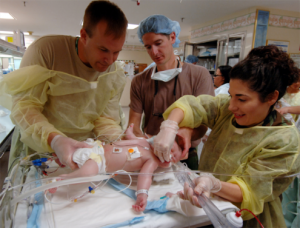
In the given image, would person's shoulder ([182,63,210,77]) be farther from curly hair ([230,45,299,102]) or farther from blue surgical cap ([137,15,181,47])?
curly hair ([230,45,299,102])

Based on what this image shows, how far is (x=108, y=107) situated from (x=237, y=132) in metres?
0.96

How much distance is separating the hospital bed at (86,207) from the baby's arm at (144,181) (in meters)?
0.04

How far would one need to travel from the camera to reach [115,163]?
1288 mm

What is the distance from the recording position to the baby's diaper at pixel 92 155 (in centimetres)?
107

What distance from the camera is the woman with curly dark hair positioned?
0.95 metres

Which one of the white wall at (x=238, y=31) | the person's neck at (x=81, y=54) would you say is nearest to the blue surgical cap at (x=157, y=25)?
the person's neck at (x=81, y=54)

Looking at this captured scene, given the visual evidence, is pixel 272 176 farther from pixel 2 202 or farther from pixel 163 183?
pixel 2 202

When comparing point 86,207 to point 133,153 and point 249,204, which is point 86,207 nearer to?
point 133,153

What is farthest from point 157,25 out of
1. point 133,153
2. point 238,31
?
point 238,31

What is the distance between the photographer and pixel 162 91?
169cm

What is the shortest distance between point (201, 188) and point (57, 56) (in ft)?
3.74

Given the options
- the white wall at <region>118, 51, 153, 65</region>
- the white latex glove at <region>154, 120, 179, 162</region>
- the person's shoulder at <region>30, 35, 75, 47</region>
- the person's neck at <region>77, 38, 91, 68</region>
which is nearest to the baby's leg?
the white latex glove at <region>154, 120, 179, 162</region>

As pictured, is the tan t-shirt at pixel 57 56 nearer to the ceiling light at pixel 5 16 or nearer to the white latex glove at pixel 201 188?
the white latex glove at pixel 201 188

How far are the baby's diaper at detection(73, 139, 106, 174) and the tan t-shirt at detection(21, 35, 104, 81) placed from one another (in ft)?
1.56
